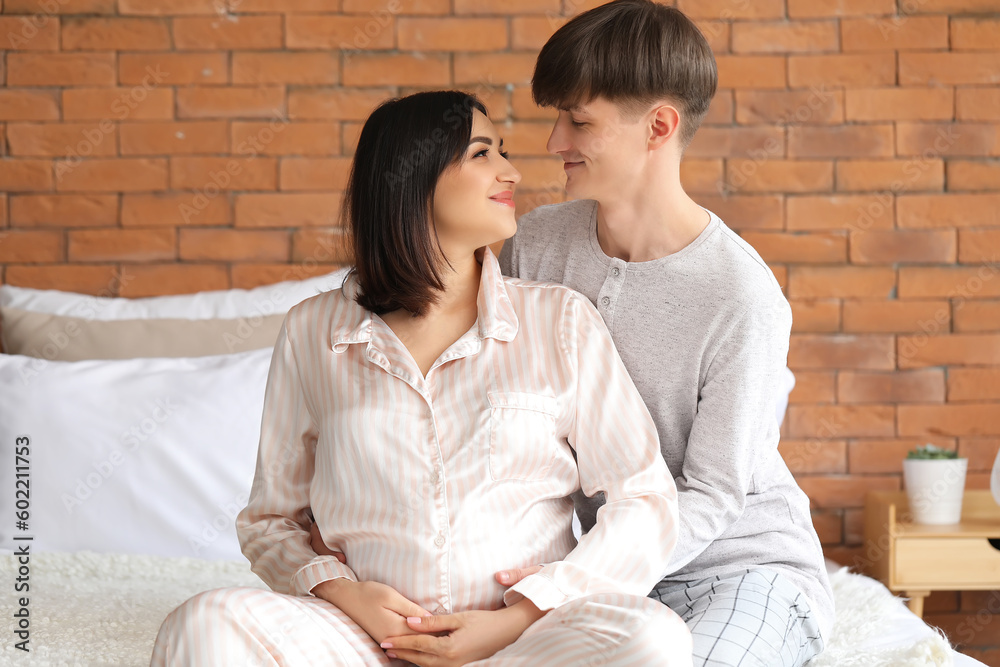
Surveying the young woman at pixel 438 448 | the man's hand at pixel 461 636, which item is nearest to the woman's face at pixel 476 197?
the young woman at pixel 438 448

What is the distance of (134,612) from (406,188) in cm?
90

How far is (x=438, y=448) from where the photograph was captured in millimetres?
1208

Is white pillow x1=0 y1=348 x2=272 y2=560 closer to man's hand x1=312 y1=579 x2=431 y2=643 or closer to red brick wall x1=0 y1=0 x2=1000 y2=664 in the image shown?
red brick wall x1=0 y1=0 x2=1000 y2=664

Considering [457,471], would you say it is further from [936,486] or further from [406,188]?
[936,486]

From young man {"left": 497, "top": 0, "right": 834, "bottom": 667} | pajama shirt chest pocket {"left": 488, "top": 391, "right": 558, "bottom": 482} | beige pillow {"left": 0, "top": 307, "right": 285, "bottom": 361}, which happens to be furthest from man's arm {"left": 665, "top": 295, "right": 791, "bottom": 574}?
beige pillow {"left": 0, "top": 307, "right": 285, "bottom": 361}

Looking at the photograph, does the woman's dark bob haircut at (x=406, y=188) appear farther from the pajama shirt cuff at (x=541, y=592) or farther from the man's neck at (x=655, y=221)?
the pajama shirt cuff at (x=541, y=592)

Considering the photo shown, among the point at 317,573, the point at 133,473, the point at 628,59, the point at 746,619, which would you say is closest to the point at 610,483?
the point at 746,619

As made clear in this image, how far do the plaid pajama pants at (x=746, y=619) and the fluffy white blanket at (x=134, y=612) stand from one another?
0.26 ft

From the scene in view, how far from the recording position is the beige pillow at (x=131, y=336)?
83.6 inches

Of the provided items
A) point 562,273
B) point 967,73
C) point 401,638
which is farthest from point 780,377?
point 967,73

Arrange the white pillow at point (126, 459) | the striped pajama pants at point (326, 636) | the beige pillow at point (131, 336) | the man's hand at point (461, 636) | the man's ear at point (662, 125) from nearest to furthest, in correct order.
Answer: the striped pajama pants at point (326, 636) → the man's hand at point (461, 636) → the man's ear at point (662, 125) → the white pillow at point (126, 459) → the beige pillow at point (131, 336)

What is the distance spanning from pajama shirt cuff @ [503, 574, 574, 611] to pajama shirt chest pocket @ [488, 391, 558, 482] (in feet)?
0.46

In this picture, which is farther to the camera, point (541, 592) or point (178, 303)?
point (178, 303)

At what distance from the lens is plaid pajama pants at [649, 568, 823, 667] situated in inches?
48.4
